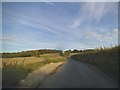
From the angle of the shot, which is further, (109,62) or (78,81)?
(109,62)

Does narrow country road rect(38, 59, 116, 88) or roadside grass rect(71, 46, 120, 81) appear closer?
narrow country road rect(38, 59, 116, 88)

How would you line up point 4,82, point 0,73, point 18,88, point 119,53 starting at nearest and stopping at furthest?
point 18,88 < point 4,82 < point 0,73 < point 119,53

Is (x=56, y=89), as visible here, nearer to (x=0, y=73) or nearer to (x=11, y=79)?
(x=11, y=79)

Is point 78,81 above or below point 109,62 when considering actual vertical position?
below

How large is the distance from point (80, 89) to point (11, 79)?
18.8ft

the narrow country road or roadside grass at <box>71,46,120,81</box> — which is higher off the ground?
roadside grass at <box>71,46,120,81</box>

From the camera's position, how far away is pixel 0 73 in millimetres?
18828

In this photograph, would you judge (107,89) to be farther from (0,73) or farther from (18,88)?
(0,73)

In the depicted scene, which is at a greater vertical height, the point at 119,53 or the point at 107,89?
the point at 119,53

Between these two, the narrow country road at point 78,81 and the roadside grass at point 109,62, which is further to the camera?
the roadside grass at point 109,62

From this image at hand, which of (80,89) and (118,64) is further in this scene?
(118,64)

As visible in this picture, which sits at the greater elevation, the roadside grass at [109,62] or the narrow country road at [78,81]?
the roadside grass at [109,62]

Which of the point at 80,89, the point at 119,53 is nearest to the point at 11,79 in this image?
the point at 80,89

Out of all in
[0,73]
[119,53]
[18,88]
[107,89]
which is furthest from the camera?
[119,53]
